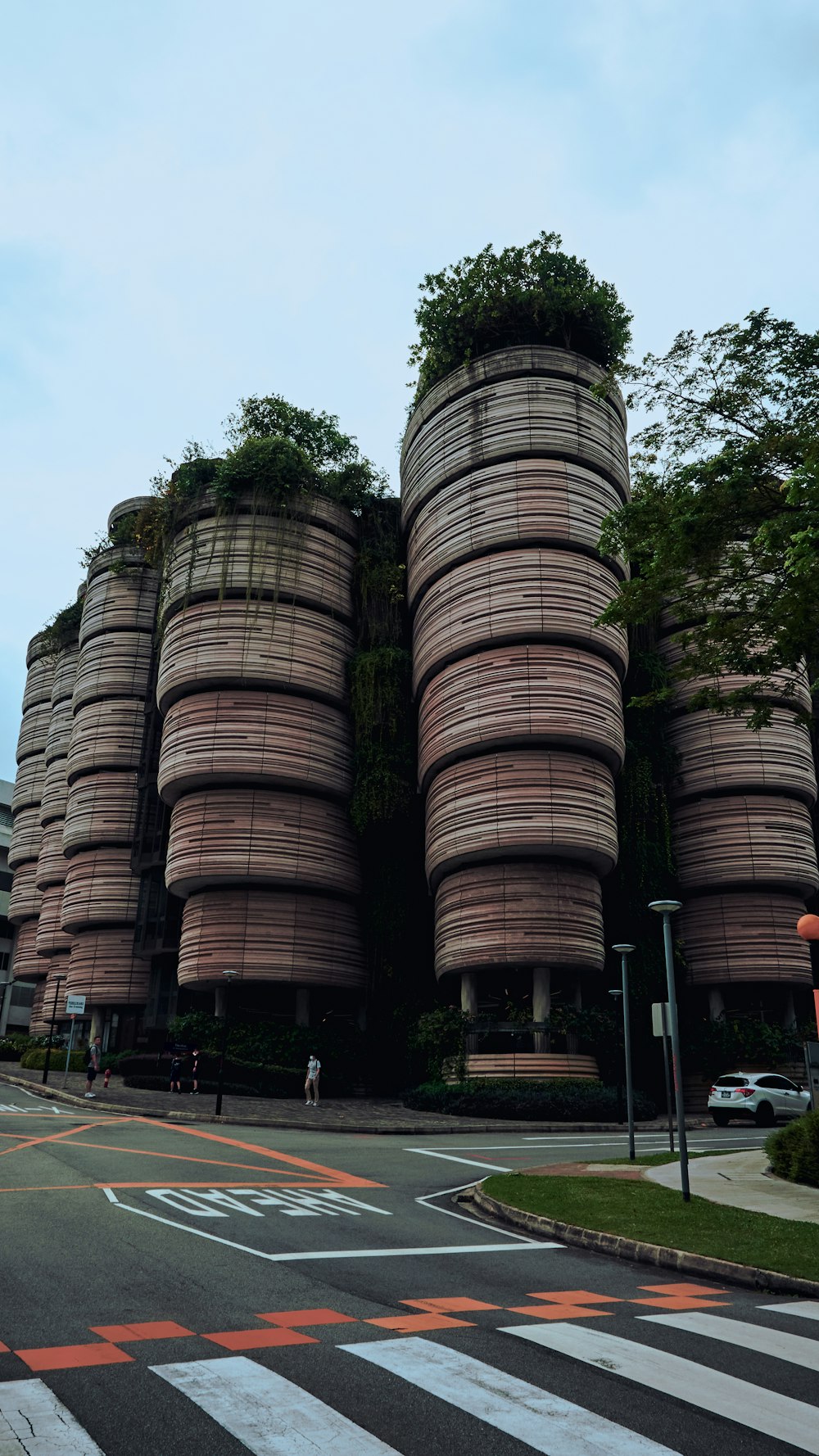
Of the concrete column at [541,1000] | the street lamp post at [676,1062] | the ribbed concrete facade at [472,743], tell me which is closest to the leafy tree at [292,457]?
the ribbed concrete facade at [472,743]

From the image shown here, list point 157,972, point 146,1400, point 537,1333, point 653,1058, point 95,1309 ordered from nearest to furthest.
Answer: point 146,1400 < point 537,1333 < point 95,1309 < point 653,1058 < point 157,972

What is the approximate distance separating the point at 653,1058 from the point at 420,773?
1464cm

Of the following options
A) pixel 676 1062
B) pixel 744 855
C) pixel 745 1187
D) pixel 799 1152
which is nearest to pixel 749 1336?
pixel 676 1062

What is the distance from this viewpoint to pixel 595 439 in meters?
41.7

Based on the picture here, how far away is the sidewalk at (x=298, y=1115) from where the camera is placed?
26000mm

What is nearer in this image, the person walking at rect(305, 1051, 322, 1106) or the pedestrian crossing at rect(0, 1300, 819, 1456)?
the pedestrian crossing at rect(0, 1300, 819, 1456)

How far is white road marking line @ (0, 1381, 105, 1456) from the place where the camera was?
436cm

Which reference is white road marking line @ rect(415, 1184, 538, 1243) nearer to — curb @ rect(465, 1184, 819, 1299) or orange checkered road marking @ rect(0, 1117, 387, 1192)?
curb @ rect(465, 1184, 819, 1299)

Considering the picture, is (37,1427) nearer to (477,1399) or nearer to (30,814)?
(477,1399)

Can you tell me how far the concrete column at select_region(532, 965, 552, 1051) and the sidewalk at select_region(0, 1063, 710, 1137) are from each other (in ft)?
16.6

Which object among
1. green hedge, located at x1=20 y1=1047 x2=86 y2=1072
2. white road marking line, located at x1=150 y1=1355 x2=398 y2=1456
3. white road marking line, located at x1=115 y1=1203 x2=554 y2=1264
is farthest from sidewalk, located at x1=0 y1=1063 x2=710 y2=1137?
white road marking line, located at x1=150 y1=1355 x2=398 y2=1456

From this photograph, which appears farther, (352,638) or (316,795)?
(352,638)

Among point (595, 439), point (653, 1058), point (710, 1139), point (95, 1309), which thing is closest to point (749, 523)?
point (95, 1309)

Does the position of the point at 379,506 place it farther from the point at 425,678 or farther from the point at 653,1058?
the point at 653,1058
